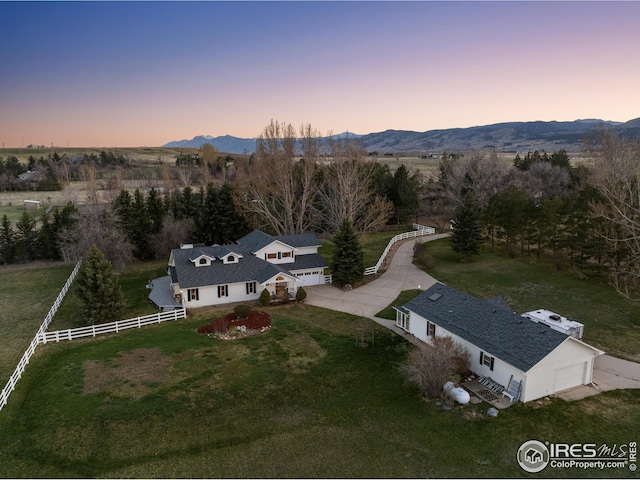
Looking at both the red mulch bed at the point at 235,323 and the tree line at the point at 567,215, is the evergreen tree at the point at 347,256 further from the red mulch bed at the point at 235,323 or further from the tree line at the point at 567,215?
the tree line at the point at 567,215

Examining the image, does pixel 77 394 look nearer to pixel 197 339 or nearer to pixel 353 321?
pixel 197 339

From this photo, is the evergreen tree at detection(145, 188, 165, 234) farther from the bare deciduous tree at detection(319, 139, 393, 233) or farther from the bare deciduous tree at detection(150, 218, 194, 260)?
the bare deciduous tree at detection(319, 139, 393, 233)

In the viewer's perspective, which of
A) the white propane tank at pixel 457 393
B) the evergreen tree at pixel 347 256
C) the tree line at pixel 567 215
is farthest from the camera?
the evergreen tree at pixel 347 256

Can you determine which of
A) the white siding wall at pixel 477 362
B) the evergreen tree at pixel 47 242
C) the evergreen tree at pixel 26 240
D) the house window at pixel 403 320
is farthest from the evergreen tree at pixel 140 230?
the white siding wall at pixel 477 362

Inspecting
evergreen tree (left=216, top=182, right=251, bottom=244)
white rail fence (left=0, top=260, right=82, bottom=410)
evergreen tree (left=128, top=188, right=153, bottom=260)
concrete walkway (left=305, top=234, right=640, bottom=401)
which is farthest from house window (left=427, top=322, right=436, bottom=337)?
evergreen tree (left=128, top=188, right=153, bottom=260)

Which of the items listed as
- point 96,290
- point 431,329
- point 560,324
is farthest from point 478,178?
point 96,290

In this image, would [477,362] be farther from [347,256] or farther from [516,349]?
[347,256]

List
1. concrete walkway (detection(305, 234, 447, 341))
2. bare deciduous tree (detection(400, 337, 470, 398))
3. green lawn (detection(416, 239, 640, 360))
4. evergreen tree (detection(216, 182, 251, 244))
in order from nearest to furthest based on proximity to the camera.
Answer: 1. bare deciduous tree (detection(400, 337, 470, 398))
2. green lawn (detection(416, 239, 640, 360))
3. concrete walkway (detection(305, 234, 447, 341))
4. evergreen tree (detection(216, 182, 251, 244))
